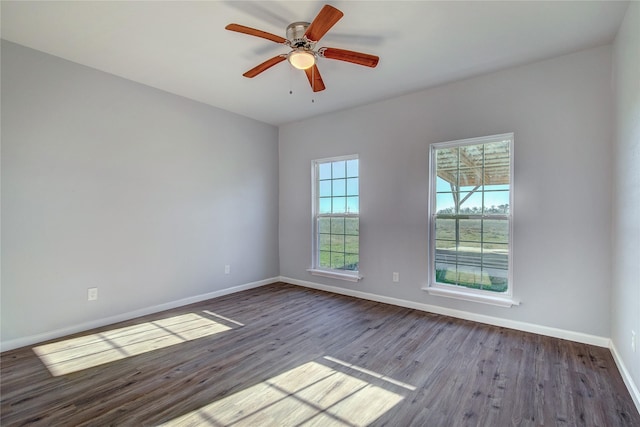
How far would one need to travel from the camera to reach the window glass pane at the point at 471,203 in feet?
10.9

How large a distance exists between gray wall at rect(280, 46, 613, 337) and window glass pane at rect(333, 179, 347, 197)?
1.73 ft

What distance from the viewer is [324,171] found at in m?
4.76

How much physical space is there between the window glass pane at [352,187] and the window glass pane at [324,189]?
38 cm

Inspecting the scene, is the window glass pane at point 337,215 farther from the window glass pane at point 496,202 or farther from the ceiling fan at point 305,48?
the ceiling fan at point 305,48

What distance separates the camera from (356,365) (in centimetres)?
238

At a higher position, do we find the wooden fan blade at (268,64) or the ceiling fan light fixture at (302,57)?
the wooden fan blade at (268,64)

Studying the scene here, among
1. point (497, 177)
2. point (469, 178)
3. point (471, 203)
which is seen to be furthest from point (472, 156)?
point (471, 203)

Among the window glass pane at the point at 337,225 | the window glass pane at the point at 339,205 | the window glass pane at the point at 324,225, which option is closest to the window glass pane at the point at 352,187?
the window glass pane at the point at 339,205

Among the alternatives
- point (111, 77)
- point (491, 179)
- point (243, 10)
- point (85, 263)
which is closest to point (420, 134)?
point (491, 179)

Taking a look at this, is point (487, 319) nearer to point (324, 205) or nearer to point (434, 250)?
point (434, 250)

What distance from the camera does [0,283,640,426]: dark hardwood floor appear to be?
70.7 inches

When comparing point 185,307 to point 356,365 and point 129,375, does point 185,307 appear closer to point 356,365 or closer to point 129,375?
Result: point 129,375

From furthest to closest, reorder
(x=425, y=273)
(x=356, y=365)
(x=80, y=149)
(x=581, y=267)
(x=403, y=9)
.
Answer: (x=425, y=273) → (x=80, y=149) → (x=581, y=267) → (x=356, y=365) → (x=403, y=9)

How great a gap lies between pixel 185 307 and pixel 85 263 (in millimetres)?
1235
